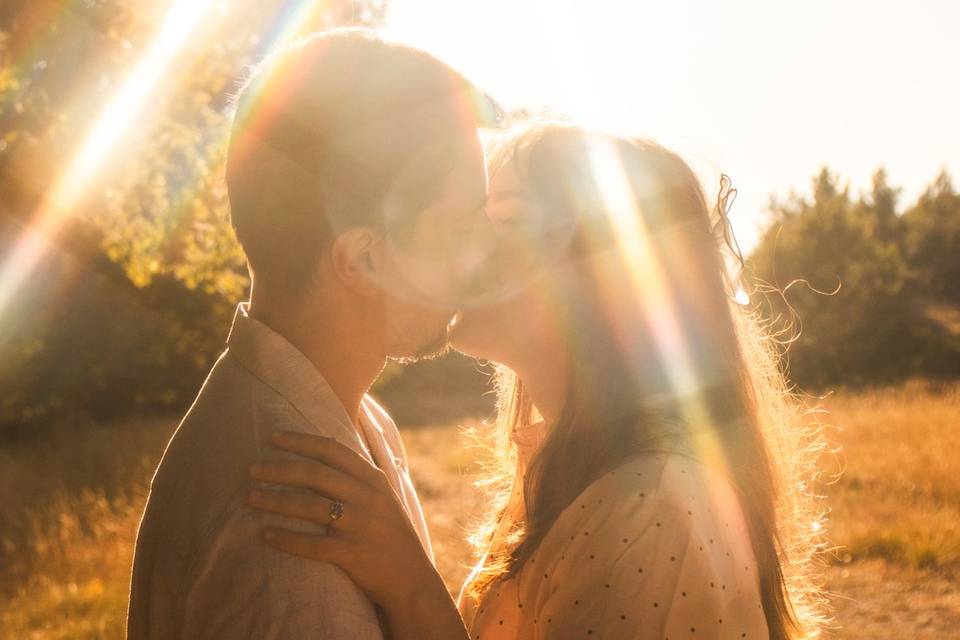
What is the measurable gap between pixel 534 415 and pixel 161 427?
17107 millimetres

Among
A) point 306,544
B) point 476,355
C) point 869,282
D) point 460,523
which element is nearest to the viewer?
point 306,544

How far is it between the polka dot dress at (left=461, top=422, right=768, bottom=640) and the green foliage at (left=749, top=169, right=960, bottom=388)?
27.2 m

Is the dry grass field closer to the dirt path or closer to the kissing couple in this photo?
the dirt path

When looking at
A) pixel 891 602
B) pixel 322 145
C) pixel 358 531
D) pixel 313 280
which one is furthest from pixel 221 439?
pixel 891 602

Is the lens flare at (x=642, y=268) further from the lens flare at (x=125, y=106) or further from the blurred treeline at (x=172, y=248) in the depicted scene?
the lens flare at (x=125, y=106)

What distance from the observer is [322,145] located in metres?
1.99

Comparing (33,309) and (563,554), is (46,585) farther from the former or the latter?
(33,309)

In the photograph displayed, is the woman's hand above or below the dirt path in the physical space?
above

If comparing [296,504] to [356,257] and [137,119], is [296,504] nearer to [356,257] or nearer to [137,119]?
[356,257]

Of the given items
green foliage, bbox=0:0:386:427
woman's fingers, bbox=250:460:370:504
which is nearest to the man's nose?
woman's fingers, bbox=250:460:370:504

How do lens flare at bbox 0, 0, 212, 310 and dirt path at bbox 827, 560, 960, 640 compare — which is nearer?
dirt path at bbox 827, 560, 960, 640

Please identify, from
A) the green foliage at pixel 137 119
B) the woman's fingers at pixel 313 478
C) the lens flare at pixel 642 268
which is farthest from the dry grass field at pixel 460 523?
the green foliage at pixel 137 119

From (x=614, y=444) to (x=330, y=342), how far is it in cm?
91

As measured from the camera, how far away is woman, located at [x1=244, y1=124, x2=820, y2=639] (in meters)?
2.00
